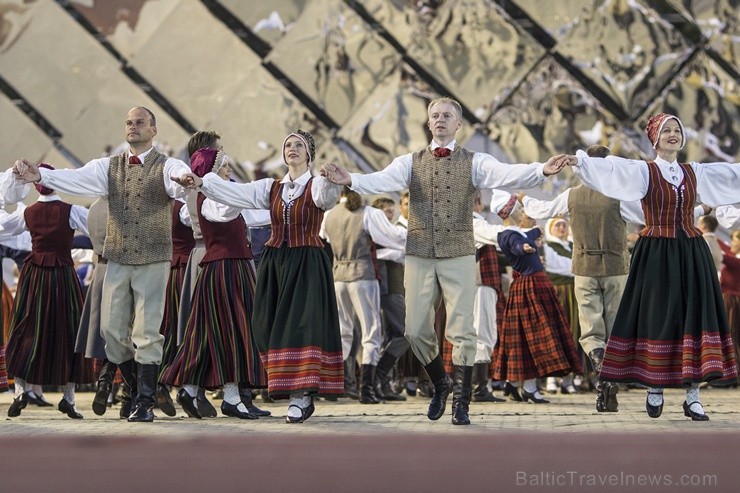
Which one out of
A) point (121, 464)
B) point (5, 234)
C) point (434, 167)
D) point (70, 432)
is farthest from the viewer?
point (5, 234)

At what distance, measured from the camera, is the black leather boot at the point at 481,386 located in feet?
28.8

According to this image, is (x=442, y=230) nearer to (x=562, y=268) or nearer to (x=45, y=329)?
(x=45, y=329)

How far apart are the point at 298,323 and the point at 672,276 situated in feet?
5.72

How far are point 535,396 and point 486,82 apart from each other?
176 inches

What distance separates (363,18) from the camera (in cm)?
1243

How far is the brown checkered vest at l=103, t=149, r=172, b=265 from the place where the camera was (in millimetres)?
6520

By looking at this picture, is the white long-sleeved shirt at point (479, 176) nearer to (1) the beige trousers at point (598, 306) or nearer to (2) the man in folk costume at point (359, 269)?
(1) the beige trousers at point (598, 306)

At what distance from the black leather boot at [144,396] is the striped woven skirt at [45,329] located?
112 centimetres

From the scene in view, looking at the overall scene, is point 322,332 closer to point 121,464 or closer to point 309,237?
point 309,237

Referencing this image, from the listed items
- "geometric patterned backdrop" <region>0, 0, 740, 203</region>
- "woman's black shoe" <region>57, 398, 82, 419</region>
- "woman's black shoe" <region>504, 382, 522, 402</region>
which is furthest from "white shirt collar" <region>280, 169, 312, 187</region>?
"geometric patterned backdrop" <region>0, 0, 740, 203</region>

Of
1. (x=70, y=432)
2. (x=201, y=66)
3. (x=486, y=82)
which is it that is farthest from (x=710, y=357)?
(x=201, y=66)

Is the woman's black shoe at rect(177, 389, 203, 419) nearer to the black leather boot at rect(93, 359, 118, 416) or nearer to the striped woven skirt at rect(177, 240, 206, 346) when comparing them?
the black leather boot at rect(93, 359, 118, 416)

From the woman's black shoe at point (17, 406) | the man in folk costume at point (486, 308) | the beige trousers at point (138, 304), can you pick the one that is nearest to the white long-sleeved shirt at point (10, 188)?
the beige trousers at point (138, 304)

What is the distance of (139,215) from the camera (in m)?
6.52
